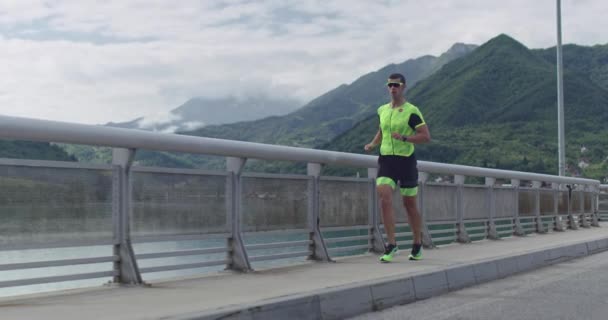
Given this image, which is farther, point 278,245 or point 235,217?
point 278,245

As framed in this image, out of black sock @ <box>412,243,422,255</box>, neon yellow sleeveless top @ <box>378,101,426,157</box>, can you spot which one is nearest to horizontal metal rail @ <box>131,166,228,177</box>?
neon yellow sleeveless top @ <box>378,101,426,157</box>

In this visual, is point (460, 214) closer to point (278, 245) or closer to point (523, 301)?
point (278, 245)

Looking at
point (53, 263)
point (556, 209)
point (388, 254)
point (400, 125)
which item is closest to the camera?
point (53, 263)

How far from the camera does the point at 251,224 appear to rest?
8328 mm

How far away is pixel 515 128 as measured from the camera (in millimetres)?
165875

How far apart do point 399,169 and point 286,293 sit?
3332 mm

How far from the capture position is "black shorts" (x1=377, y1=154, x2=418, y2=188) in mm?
9234

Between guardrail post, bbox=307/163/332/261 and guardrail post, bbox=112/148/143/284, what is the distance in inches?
115

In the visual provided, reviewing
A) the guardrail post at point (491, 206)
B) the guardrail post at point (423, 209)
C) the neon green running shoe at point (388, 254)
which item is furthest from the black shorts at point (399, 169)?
the guardrail post at point (491, 206)

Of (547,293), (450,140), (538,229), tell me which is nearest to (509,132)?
(450,140)

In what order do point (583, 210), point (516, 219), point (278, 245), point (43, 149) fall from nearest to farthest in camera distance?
point (278, 245) < point (516, 219) < point (43, 149) < point (583, 210)

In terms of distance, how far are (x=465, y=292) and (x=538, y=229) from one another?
33.1ft

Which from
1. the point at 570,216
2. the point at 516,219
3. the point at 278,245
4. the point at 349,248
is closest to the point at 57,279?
the point at 278,245

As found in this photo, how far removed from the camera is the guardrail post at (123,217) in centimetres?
669
